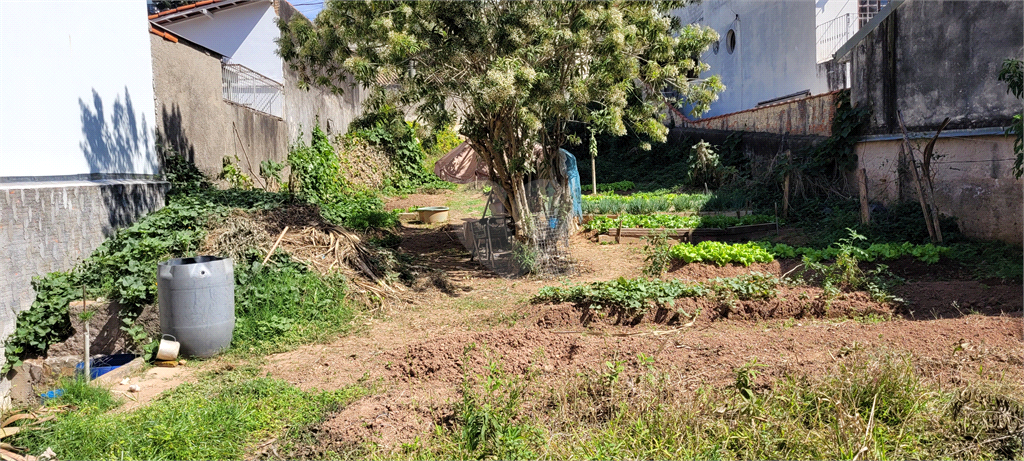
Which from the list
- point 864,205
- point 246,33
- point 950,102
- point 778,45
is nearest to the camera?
point 950,102

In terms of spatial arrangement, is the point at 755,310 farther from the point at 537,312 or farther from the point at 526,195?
the point at 526,195

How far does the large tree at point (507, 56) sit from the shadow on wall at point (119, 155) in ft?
8.31

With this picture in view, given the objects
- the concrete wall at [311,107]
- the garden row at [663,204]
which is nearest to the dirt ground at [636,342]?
the garden row at [663,204]

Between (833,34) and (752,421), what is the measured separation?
50.9ft

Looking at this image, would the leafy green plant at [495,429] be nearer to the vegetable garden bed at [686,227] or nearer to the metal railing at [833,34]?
the vegetable garden bed at [686,227]

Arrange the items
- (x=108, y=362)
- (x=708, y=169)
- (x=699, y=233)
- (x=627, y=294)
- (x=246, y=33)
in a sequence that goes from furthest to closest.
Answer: (x=708, y=169) → (x=246, y=33) → (x=699, y=233) → (x=627, y=294) → (x=108, y=362)

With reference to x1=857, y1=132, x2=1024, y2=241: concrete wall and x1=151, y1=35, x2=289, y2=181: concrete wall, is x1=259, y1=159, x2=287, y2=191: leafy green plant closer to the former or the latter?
x1=151, y1=35, x2=289, y2=181: concrete wall

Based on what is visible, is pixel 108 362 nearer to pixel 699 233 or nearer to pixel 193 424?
pixel 193 424

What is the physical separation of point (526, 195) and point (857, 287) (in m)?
5.28

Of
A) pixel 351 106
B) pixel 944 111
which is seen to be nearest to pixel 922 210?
pixel 944 111

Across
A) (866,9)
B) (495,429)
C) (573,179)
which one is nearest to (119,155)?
(495,429)

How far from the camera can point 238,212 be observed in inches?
349

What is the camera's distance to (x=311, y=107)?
19.0m

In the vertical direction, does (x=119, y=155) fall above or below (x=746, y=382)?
above
